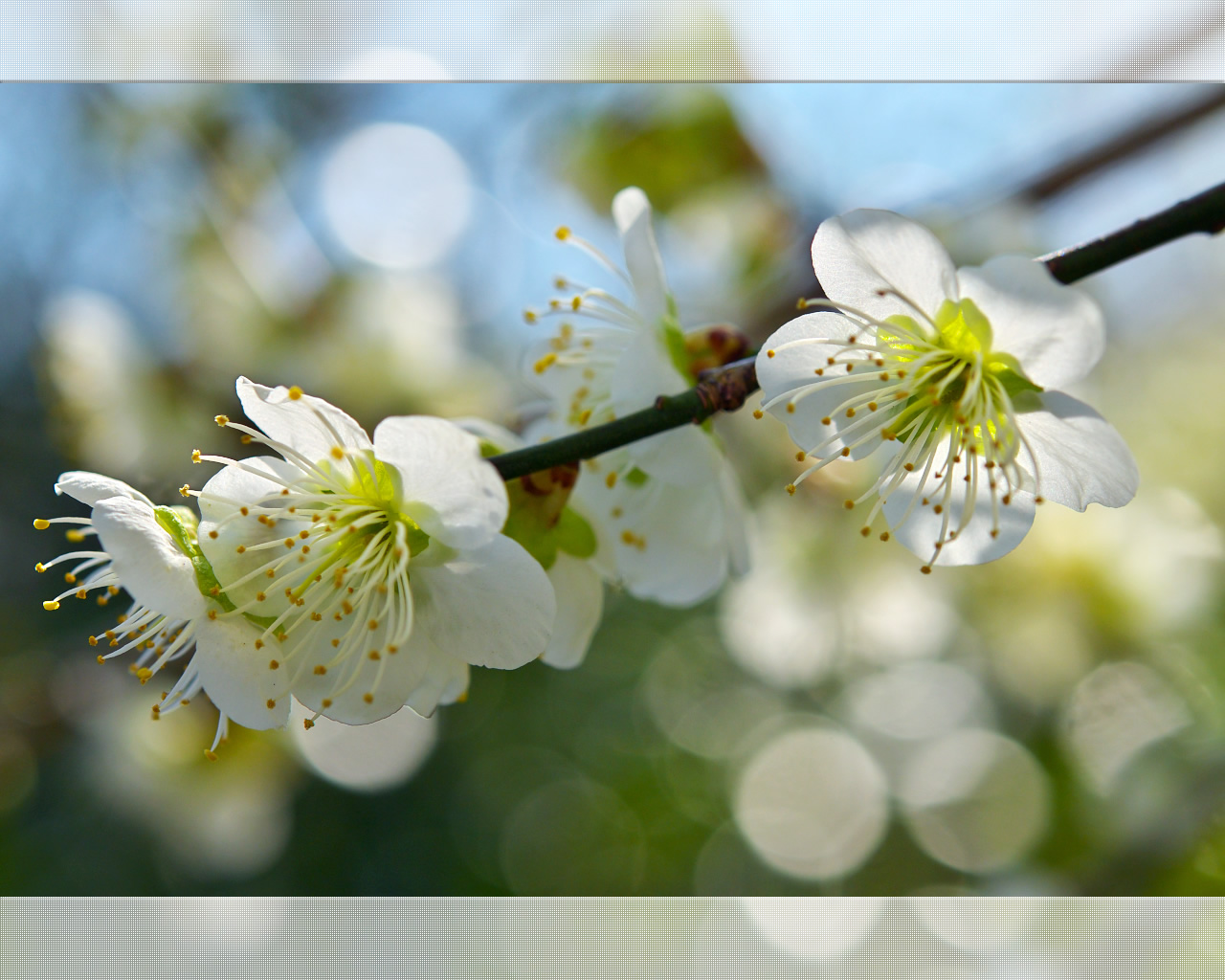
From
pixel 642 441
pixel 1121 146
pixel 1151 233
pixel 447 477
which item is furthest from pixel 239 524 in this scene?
pixel 1121 146

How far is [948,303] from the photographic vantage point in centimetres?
54

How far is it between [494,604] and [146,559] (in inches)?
7.4

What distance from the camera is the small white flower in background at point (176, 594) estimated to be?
49 centimetres

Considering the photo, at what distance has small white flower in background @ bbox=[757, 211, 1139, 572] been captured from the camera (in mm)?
499

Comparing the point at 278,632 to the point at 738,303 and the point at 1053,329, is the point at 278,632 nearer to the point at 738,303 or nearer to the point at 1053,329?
the point at 1053,329

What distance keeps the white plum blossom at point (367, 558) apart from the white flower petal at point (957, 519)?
239mm

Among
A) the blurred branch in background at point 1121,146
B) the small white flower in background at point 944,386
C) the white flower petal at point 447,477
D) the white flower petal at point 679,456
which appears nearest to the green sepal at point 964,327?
the small white flower in background at point 944,386

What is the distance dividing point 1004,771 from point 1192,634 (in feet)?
2.30

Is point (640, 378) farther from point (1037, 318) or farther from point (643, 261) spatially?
point (1037, 318)

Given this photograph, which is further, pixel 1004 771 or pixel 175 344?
pixel 1004 771

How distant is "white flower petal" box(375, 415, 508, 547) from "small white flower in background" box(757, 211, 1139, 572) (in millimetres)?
165

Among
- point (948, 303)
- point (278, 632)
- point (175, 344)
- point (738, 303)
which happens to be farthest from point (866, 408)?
point (175, 344)

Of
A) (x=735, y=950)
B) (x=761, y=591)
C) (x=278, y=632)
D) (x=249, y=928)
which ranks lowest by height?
(x=735, y=950)

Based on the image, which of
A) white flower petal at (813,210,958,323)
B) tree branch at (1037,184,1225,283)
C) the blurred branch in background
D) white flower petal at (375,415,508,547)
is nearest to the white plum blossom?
white flower petal at (375,415,508,547)
